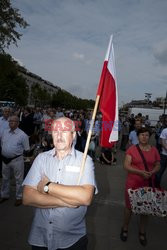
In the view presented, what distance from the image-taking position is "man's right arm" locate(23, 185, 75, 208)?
6.62ft

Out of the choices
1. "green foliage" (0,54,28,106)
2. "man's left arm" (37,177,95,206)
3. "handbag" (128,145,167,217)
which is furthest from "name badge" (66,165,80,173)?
"green foliage" (0,54,28,106)

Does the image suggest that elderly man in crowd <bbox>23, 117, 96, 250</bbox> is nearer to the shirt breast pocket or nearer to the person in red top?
the shirt breast pocket

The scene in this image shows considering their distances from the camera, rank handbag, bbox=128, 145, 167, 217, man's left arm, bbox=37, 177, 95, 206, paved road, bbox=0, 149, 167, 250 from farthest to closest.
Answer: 1. paved road, bbox=0, 149, 167, 250
2. handbag, bbox=128, 145, 167, 217
3. man's left arm, bbox=37, 177, 95, 206

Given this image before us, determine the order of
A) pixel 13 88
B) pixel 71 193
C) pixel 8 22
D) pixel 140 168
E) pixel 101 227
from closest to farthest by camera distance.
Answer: pixel 71 193 → pixel 140 168 → pixel 101 227 → pixel 8 22 → pixel 13 88

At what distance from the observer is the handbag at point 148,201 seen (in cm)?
355

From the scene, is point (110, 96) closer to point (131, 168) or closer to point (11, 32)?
point (131, 168)

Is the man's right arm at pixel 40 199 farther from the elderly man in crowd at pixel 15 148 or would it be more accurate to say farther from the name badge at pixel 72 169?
the elderly man in crowd at pixel 15 148

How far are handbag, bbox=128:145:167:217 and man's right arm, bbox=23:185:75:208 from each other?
6.06ft

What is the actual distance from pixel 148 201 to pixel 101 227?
116 centimetres

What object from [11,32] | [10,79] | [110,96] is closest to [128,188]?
[110,96]

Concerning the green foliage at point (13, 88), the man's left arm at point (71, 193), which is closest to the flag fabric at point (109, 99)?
the man's left arm at point (71, 193)

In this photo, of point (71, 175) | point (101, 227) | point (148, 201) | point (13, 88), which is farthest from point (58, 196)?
point (13, 88)

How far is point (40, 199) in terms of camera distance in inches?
80.7

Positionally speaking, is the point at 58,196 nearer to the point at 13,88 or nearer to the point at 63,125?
the point at 63,125
